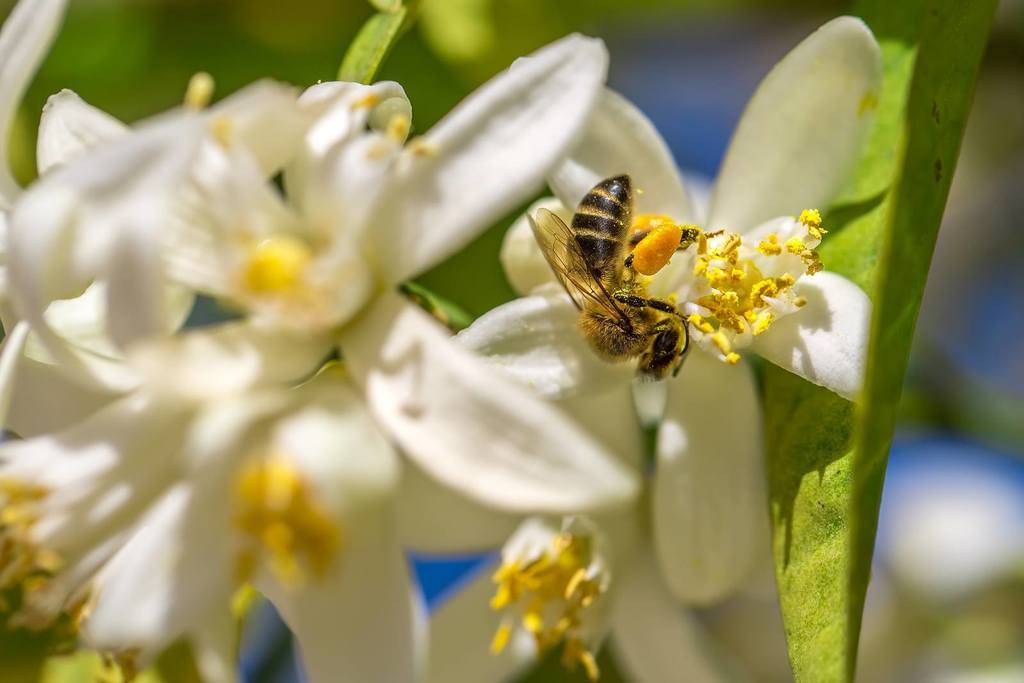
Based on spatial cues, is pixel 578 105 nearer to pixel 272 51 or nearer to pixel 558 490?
pixel 558 490

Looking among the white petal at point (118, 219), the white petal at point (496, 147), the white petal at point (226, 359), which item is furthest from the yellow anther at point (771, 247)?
the white petal at point (118, 219)

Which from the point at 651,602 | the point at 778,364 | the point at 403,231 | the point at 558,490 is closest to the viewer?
the point at 558,490

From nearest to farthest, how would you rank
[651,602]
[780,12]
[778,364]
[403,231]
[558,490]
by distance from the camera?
[558,490]
[403,231]
[778,364]
[651,602]
[780,12]

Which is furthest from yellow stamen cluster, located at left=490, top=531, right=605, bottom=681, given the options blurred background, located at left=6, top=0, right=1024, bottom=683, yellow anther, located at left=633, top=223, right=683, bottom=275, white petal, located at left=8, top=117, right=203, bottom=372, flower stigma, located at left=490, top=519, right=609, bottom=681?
white petal, located at left=8, top=117, right=203, bottom=372

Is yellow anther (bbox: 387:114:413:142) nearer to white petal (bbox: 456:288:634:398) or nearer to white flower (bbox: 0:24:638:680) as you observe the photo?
white flower (bbox: 0:24:638:680)

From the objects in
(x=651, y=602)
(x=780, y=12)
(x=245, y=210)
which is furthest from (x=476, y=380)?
(x=780, y=12)
